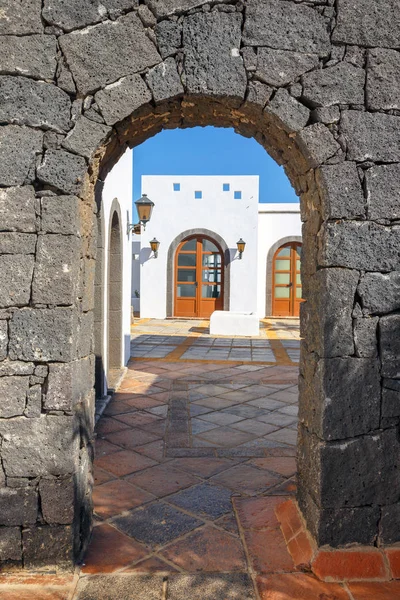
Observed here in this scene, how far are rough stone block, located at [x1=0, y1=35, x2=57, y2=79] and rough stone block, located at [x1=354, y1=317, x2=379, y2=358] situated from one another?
83.1 inches

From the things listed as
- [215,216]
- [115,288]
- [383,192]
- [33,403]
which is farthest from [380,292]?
[215,216]

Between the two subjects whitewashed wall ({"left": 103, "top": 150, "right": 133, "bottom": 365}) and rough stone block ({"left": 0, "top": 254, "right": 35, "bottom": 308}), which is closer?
rough stone block ({"left": 0, "top": 254, "right": 35, "bottom": 308})

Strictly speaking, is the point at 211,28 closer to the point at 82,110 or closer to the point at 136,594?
the point at 82,110

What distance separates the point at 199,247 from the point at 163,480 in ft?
35.5

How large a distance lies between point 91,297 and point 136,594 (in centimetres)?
156

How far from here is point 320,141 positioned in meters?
2.18

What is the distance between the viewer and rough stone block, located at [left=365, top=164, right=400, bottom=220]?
2193 millimetres

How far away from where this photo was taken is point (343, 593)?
6.61ft

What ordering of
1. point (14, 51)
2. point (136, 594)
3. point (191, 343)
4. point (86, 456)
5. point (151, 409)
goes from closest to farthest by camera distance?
point (136, 594)
point (14, 51)
point (86, 456)
point (151, 409)
point (191, 343)

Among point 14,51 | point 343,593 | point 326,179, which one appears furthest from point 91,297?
point 343,593

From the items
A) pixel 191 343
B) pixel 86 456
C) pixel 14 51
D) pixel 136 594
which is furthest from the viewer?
pixel 191 343

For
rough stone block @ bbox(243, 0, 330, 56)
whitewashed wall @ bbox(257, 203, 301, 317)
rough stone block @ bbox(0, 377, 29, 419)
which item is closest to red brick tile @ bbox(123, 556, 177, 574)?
rough stone block @ bbox(0, 377, 29, 419)

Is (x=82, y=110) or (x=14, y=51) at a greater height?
(x=14, y=51)

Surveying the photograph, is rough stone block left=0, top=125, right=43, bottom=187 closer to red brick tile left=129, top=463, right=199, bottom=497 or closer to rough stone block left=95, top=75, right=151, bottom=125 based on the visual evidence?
rough stone block left=95, top=75, right=151, bottom=125
